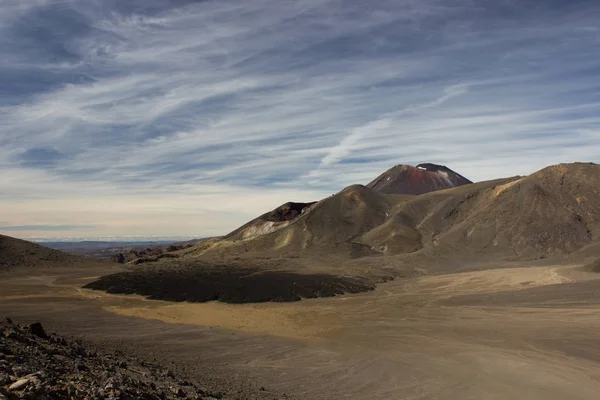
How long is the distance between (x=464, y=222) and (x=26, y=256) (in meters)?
83.9

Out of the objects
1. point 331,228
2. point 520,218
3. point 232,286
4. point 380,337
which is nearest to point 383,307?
point 380,337

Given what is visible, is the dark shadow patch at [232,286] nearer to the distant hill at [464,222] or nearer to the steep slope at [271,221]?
the distant hill at [464,222]

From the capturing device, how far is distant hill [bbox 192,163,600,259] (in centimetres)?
7356

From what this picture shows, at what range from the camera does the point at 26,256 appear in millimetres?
71500

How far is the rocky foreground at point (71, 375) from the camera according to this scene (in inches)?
274

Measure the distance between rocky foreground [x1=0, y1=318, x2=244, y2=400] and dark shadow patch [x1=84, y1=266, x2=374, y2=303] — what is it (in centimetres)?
2642

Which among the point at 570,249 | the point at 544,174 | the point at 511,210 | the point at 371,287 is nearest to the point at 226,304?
the point at 371,287

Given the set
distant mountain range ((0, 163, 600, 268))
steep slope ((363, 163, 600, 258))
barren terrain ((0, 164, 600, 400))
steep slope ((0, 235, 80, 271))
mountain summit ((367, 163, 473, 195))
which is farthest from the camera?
mountain summit ((367, 163, 473, 195))

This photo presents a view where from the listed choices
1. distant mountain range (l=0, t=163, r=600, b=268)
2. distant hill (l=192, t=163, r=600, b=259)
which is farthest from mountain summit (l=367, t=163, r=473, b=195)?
distant hill (l=192, t=163, r=600, b=259)

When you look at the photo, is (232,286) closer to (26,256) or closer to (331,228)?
(26,256)

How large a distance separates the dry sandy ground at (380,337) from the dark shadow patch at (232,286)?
9.53 ft

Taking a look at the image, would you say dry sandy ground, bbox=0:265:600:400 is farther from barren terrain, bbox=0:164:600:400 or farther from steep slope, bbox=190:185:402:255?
steep slope, bbox=190:185:402:255

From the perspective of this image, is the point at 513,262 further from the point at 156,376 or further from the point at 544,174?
the point at 156,376

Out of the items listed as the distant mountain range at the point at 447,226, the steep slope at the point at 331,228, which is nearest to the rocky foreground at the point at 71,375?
the distant mountain range at the point at 447,226
